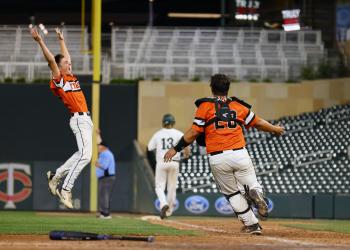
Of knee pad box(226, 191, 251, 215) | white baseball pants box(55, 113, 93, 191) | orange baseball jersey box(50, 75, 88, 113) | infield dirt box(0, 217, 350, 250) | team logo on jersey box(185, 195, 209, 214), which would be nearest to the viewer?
infield dirt box(0, 217, 350, 250)

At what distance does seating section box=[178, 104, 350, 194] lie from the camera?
28.5 m

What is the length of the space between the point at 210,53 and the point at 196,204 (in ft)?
23.4

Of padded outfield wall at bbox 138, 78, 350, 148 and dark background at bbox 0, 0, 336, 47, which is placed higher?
dark background at bbox 0, 0, 336, 47

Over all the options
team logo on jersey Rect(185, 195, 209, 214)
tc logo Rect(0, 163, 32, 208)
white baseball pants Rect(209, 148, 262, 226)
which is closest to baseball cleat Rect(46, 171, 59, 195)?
white baseball pants Rect(209, 148, 262, 226)

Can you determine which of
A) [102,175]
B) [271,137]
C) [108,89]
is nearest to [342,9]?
[271,137]

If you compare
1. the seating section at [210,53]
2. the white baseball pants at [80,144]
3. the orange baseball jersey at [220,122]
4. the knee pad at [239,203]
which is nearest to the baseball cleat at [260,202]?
the knee pad at [239,203]

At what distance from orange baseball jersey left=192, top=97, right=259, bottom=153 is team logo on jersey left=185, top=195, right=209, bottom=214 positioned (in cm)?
1378

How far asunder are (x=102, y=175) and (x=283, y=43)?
12021 mm

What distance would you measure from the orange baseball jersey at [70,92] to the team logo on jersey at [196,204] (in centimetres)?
1268

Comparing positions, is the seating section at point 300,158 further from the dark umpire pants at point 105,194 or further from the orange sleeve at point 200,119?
the orange sleeve at point 200,119

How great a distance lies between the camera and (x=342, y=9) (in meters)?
35.5

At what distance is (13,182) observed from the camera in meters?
31.5

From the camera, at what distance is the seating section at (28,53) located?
31969 millimetres

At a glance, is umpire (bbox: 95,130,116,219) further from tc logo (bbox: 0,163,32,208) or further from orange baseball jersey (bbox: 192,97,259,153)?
orange baseball jersey (bbox: 192,97,259,153)
